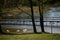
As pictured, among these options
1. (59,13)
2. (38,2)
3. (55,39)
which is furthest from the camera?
(59,13)

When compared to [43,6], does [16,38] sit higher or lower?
lower

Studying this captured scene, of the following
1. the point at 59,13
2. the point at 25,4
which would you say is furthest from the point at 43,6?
the point at 59,13

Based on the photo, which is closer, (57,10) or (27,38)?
(27,38)

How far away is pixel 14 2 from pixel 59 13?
1230 cm

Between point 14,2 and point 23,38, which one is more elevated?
point 14,2

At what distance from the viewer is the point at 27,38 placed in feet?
31.9

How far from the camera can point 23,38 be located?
32.1 ft

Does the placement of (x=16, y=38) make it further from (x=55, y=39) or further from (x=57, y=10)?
(x=57, y=10)

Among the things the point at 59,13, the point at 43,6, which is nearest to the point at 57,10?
the point at 59,13

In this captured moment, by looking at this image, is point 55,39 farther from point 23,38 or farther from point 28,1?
point 28,1

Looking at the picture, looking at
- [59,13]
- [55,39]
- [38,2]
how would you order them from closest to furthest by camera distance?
[55,39] < [38,2] < [59,13]

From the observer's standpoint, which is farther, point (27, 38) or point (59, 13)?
point (59, 13)

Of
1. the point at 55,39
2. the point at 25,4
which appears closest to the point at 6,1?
the point at 25,4

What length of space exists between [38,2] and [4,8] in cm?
263
